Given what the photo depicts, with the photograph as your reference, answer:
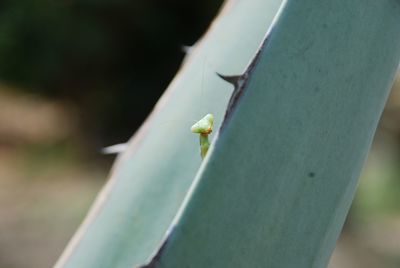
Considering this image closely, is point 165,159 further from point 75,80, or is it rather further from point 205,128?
point 75,80

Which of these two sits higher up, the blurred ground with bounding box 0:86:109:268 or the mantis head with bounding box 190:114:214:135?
the mantis head with bounding box 190:114:214:135

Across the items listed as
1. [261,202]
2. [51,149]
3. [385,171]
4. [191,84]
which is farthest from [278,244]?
[51,149]

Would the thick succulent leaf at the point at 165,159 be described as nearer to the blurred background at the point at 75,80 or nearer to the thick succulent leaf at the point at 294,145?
the thick succulent leaf at the point at 294,145

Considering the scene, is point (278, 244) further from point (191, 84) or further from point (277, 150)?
point (191, 84)

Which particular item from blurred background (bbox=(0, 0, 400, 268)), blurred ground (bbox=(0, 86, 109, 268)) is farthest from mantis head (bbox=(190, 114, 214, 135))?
blurred background (bbox=(0, 0, 400, 268))

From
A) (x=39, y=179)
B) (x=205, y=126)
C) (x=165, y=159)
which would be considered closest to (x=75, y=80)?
(x=39, y=179)

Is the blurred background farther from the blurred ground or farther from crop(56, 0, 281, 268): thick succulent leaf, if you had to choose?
crop(56, 0, 281, 268): thick succulent leaf
